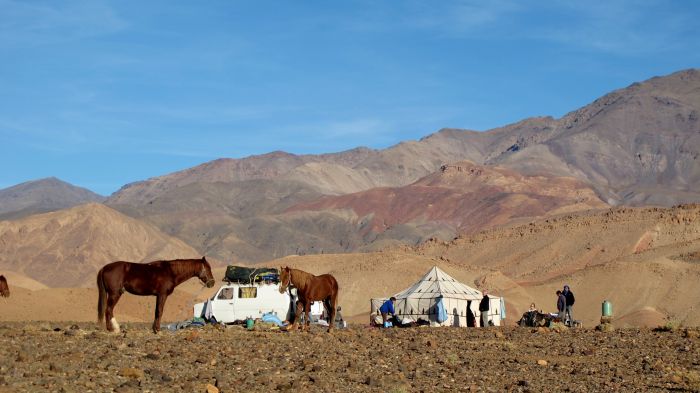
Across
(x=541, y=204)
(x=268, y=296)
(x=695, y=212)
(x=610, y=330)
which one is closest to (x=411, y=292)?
(x=268, y=296)

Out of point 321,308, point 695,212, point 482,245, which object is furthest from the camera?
point 482,245

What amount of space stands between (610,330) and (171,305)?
3148 cm

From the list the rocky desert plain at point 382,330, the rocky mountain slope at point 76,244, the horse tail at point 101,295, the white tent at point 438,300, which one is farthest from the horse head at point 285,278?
the rocky mountain slope at point 76,244

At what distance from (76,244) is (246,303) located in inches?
4141

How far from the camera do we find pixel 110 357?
17.7m

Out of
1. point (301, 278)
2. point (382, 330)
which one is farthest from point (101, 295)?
point (382, 330)

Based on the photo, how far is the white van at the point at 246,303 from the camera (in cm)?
3275

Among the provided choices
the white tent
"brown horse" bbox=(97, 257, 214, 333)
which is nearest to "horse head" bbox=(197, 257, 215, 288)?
"brown horse" bbox=(97, 257, 214, 333)

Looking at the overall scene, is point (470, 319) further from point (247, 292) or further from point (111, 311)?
point (111, 311)

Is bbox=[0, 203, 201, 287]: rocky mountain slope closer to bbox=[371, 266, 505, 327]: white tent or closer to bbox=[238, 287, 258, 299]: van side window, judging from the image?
bbox=[371, 266, 505, 327]: white tent

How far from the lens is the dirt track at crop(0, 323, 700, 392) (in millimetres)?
15820

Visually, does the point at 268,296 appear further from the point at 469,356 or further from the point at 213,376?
the point at 213,376

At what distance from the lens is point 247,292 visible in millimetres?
33375

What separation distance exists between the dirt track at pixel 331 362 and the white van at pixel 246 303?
292 inches
